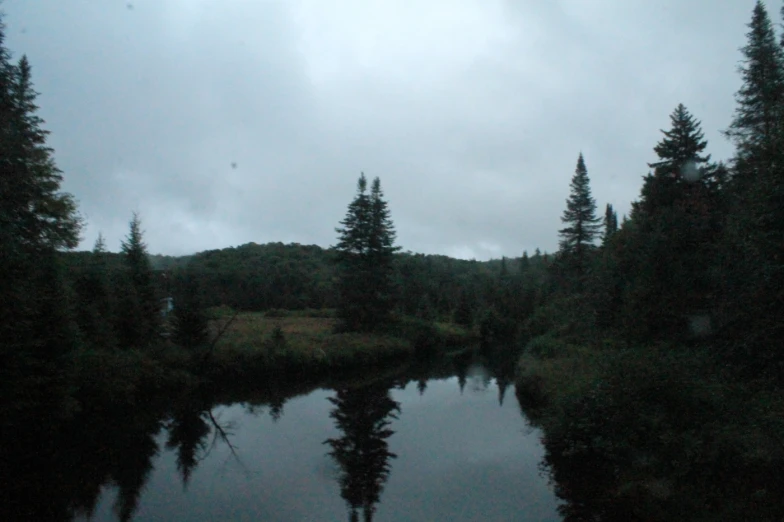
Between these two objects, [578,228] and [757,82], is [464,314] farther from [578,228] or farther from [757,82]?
[757,82]

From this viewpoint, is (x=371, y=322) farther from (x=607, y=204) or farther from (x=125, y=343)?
(x=607, y=204)

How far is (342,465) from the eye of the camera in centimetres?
1309

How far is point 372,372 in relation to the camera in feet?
105

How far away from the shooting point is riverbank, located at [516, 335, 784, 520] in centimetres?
816

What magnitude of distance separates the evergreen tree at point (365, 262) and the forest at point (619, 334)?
0.95 feet

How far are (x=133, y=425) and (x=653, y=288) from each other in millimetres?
19968

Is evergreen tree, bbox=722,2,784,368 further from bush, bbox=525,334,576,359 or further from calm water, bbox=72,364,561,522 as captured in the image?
bush, bbox=525,334,576,359

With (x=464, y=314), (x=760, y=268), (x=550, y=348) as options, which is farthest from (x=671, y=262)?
(x=464, y=314)

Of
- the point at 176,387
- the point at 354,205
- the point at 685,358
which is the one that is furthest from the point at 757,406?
the point at 354,205

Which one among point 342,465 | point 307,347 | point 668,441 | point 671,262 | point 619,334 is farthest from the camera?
point 307,347

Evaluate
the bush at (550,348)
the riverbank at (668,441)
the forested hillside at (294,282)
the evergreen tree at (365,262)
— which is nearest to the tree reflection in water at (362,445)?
the riverbank at (668,441)

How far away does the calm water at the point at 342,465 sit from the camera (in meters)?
10.2

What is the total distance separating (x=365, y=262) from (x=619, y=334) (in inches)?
945

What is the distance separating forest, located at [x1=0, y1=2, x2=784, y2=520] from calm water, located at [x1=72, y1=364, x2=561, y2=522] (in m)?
1.51
